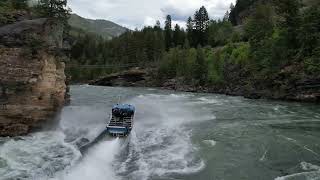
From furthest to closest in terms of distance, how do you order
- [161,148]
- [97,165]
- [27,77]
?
[27,77]
[161,148]
[97,165]

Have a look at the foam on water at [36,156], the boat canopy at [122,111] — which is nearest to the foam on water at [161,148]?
the boat canopy at [122,111]

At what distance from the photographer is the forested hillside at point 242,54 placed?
224ft

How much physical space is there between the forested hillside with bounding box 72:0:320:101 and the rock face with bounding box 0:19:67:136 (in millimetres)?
42332

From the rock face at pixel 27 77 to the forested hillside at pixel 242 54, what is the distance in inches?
1667

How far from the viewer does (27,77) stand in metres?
33.8

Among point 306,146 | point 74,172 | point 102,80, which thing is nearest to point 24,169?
point 74,172

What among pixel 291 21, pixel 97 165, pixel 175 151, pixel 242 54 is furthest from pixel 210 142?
pixel 242 54

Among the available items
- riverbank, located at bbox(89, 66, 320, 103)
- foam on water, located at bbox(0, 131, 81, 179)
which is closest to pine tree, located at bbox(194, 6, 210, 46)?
riverbank, located at bbox(89, 66, 320, 103)

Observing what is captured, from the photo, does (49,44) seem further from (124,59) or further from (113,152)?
(124,59)

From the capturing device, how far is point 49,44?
125 feet

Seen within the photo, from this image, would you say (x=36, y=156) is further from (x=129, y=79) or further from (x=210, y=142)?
(x=129, y=79)

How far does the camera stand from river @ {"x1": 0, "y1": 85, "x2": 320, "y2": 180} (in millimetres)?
24484

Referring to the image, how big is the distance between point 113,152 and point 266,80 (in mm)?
51640

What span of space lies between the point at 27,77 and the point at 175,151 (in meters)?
14.0
